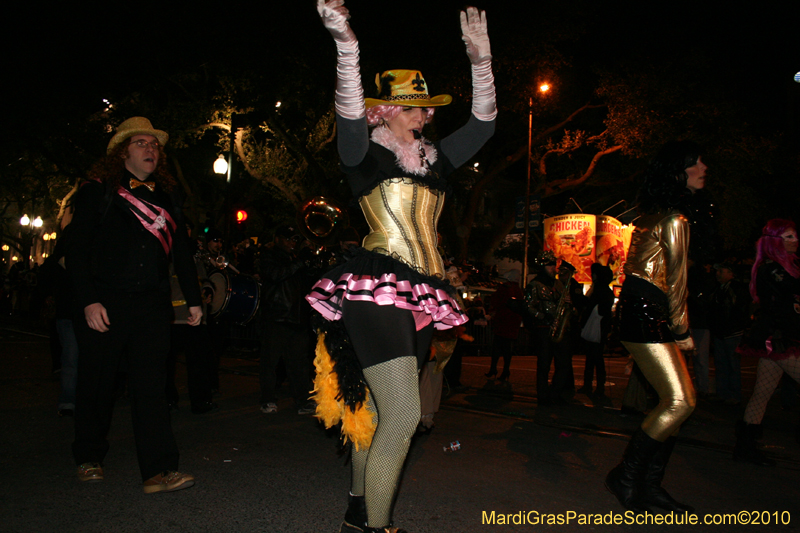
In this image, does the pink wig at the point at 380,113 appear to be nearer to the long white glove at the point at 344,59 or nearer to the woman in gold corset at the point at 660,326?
the long white glove at the point at 344,59

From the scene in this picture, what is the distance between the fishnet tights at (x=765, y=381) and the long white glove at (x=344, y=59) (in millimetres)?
4126

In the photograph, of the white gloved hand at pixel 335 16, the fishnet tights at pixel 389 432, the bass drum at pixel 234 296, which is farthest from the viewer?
the bass drum at pixel 234 296

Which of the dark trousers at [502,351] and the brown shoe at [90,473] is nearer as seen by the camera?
the brown shoe at [90,473]

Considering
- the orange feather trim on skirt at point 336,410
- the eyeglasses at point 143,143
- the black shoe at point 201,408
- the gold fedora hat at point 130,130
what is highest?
the gold fedora hat at point 130,130

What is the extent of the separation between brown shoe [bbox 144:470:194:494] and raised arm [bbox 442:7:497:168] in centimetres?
237

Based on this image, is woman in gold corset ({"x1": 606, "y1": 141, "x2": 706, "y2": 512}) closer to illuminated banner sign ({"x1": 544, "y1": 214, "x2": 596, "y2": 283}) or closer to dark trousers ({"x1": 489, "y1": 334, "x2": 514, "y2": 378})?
dark trousers ({"x1": 489, "y1": 334, "x2": 514, "y2": 378})

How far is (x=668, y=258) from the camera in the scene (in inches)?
141

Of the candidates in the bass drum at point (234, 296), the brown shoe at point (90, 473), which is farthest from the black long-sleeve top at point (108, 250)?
the bass drum at point (234, 296)

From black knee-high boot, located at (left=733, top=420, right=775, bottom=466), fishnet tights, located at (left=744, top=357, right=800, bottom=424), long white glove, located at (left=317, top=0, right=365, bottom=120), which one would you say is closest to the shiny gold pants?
black knee-high boot, located at (left=733, top=420, right=775, bottom=466)

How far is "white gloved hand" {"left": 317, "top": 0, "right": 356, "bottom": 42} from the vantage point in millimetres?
2326

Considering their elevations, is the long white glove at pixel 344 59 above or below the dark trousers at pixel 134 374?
above

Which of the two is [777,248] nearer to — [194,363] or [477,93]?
[477,93]

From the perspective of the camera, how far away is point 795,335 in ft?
16.2

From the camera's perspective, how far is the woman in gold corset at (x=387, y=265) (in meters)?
2.45
